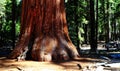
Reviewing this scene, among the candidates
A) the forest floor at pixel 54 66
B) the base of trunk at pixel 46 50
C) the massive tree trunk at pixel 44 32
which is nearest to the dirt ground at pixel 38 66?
the forest floor at pixel 54 66

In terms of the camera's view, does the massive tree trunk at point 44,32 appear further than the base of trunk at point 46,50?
Yes

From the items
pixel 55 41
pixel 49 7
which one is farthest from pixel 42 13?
pixel 55 41

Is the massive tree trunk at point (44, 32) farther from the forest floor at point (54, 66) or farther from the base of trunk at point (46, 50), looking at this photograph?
the forest floor at point (54, 66)

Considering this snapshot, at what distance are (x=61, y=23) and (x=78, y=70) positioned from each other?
290 centimetres

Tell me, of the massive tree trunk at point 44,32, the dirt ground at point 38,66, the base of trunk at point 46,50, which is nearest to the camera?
the dirt ground at point 38,66

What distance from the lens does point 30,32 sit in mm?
11391

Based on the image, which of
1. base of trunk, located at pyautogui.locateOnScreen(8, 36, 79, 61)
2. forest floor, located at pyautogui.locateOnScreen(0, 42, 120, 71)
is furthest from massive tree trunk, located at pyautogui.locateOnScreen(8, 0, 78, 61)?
forest floor, located at pyautogui.locateOnScreen(0, 42, 120, 71)

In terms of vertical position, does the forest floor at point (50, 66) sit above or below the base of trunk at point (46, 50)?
below

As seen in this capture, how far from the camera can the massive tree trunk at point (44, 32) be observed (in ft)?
35.7

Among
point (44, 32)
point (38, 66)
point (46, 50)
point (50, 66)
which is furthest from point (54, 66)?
point (44, 32)

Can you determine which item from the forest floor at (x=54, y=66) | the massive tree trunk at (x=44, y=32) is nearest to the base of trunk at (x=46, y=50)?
the massive tree trunk at (x=44, y=32)

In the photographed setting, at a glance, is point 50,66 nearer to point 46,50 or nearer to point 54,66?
point 54,66

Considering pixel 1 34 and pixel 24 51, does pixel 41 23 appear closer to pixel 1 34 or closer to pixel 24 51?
pixel 24 51

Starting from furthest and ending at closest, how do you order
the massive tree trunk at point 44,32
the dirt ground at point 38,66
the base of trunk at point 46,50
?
the massive tree trunk at point 44,32 < the base of trunk at point 46,50 < the dirt ground at point 38,66
